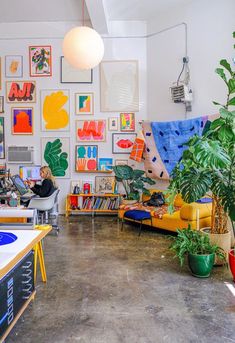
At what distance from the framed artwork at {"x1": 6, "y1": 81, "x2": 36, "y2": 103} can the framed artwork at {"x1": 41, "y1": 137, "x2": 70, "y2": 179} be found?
99 cm

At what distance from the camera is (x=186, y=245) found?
3945 millimetres

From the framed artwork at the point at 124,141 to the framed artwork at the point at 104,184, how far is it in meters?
0.67

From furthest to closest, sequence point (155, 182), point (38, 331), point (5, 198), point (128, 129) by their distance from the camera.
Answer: point (128, 129) → point (155, 182) → point (5, 198) → point (38, 331)

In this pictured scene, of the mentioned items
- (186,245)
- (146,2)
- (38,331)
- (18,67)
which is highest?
(146,2)

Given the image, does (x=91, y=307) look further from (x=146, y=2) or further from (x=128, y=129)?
(x=146, y=2)

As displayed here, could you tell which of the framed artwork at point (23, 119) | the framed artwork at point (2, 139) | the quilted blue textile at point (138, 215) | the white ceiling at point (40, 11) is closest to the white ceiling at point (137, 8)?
the white ceiling at point (40, 11)

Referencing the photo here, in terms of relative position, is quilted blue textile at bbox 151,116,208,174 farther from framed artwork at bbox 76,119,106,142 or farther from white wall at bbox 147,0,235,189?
framed artwork at bbox 76,119,106,142

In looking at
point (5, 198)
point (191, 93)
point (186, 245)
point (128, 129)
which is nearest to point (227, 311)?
point (186, 245)

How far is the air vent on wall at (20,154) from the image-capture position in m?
7.48

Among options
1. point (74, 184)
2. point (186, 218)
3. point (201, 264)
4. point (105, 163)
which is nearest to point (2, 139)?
point (74, 184)

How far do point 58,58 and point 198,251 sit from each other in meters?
5.44

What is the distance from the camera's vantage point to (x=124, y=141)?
7.45 metres

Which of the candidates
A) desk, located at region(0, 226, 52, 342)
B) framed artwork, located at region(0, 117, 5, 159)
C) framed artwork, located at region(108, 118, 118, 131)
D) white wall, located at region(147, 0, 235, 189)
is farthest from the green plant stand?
framed artwork, located at region(0, 117, 5, 159)

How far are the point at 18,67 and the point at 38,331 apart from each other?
6204 mm
